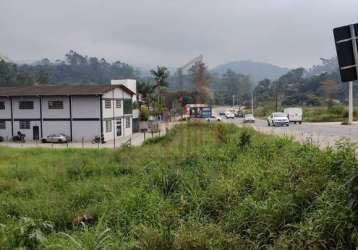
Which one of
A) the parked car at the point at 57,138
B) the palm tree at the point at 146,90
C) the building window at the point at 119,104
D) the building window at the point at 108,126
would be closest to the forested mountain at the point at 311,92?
the palm tree at the point at 146,90

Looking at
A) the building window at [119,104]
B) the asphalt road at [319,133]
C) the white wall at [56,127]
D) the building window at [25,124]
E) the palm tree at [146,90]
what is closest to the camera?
the asphalt road at [319,133]

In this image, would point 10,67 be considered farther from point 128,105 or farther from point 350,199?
point 350,199

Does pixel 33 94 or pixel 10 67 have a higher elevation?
pixel 10 67

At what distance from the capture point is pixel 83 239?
19.1 ft

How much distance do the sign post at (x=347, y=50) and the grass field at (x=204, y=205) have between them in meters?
1.15

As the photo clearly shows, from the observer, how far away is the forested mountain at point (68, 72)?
262 feet

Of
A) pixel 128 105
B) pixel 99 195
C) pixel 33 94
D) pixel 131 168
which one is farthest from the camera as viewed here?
pixel 128 105

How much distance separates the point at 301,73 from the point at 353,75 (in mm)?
127321

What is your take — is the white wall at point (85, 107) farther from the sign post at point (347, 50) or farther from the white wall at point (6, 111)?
the sign post at point (347, 50)

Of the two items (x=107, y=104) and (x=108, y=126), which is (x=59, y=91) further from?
(x=108, y=126)

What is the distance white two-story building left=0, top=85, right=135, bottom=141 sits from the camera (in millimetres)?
36688

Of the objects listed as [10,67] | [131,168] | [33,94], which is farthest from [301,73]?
[131,168]

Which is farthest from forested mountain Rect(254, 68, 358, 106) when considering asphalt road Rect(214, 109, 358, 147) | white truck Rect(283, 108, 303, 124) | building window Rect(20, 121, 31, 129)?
building window Rect(20, 121, 31, 129)

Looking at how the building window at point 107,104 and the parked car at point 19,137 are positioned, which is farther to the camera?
the parked car at point 19,137
